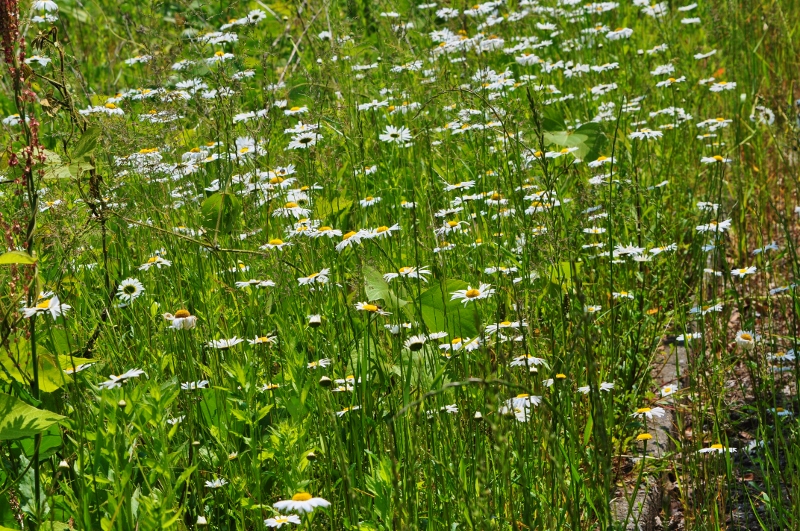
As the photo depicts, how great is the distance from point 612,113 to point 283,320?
221 cm

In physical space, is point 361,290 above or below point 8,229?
below

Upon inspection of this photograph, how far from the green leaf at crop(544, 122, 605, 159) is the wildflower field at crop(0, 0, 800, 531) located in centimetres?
1

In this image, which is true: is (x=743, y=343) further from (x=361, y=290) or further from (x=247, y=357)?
(x=247, y=357)

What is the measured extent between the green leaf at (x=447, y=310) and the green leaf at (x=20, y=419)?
1.03m

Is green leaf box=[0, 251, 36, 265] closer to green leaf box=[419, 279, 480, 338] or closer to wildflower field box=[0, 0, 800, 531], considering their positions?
wildflower field box=[0, 0, 800, 531]

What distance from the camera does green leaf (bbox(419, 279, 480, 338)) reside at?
246 centimetres

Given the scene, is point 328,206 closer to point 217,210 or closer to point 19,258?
point 217,210

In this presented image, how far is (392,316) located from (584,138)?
150cm

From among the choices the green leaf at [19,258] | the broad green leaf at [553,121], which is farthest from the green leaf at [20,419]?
the broad green leaf at [553,121]

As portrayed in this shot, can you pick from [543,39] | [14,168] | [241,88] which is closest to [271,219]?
[241,88]

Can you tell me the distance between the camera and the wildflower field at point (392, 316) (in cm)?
184

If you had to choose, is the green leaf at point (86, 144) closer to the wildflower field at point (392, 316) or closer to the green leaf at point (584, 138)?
the wildflower field at point (392, 316)

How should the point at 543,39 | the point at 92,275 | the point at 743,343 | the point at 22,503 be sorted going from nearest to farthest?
the point at 22,503
the point at 743,343
the point at 92,275
the point at 543,39

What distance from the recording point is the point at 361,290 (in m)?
2.59
